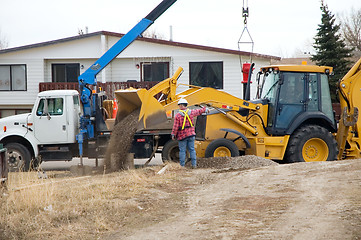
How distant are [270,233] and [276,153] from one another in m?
7.80

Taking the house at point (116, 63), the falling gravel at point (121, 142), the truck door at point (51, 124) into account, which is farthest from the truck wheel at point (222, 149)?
the house at point (116, 63)

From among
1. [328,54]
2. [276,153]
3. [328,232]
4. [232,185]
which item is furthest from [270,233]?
[328,54]

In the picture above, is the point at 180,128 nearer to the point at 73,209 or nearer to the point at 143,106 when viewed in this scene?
the point at 143,106

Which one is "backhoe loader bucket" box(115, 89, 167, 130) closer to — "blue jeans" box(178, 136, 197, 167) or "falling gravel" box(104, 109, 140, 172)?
"falling gravel" box(104, 109, 140, 172)

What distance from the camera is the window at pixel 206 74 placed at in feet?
96.8

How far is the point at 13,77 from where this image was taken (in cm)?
3083

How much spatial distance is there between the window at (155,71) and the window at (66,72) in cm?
387

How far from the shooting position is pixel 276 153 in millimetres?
13953

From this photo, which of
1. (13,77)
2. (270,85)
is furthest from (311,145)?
(13,77)

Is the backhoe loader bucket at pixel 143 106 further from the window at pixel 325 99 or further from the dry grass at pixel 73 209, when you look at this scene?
the window at pixel 325 99

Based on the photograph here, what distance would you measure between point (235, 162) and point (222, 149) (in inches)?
42.4

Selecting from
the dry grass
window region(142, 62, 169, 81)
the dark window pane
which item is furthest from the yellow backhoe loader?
the dark window pane

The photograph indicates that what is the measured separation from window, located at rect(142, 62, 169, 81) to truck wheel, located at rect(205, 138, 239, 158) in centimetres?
1690

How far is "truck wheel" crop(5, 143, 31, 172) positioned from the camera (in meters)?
14.9
